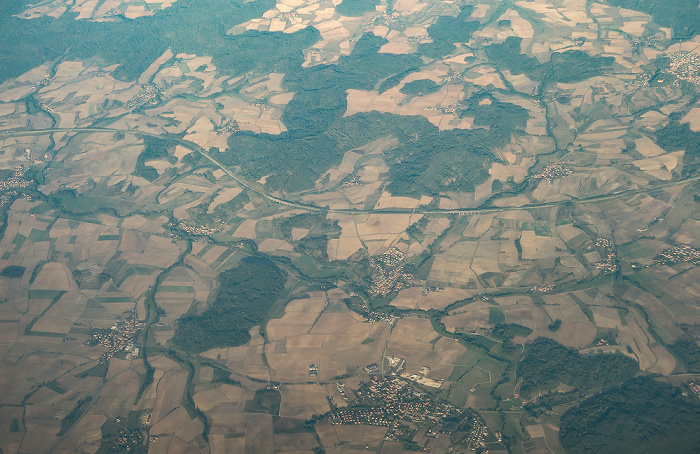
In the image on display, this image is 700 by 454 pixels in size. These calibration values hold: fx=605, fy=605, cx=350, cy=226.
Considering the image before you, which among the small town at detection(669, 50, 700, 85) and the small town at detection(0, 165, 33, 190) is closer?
the small town at detection(0, 165, 33, 190)

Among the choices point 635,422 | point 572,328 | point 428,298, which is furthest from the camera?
point 428,298

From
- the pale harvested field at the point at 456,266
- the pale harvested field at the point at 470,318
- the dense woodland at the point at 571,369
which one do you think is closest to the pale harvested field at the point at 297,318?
the pale harvested field at the point at 456,266

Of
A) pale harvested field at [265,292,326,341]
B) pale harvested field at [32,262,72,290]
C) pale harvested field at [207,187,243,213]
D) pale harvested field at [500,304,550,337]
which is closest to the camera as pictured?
pale harvested field at [500,304,550,337]

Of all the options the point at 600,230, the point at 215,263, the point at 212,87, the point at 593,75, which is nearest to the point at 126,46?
the point at 212,87

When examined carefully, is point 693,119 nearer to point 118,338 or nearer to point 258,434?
point 258,434

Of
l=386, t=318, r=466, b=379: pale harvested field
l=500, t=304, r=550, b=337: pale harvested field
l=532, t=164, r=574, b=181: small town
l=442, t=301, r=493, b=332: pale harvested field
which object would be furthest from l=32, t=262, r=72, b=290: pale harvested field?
l=532, t=164, r=574, b=181: small town

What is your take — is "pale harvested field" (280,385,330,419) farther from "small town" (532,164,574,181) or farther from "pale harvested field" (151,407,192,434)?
"small town" (532,164,574,181)

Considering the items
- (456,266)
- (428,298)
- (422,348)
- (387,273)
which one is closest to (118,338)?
(387,273)
